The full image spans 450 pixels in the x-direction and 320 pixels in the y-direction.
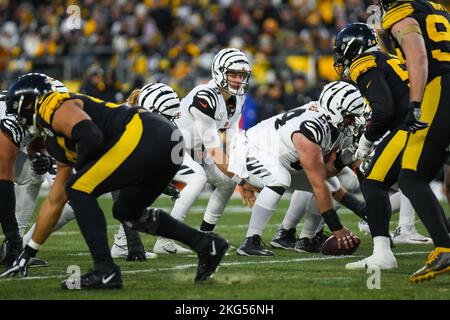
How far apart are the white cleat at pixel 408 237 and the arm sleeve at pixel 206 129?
6.37 ft

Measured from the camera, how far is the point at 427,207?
595 centimetres

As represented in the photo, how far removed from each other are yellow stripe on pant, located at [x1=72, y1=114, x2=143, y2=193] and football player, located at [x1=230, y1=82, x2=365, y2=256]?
222 centimetres

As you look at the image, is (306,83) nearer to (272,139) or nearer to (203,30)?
(203,30)

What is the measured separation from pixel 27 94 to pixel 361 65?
248 cm

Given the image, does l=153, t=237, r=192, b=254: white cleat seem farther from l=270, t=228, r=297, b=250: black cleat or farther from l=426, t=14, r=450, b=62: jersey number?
l=426, t=14, r=450, b=62: jersey number

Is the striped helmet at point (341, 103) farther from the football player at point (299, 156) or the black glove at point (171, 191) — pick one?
the black glove at point (171, 191)

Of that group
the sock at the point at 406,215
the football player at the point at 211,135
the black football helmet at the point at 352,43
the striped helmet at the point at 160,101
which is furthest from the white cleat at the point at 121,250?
the sock at the point at 406,215

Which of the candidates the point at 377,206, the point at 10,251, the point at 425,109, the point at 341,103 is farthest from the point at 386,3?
the point at 10,251

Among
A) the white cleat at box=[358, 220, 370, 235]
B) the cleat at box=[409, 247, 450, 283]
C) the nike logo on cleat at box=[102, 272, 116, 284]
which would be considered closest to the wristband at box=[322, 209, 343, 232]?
the cleat at box=[409, 247, 450, 283]

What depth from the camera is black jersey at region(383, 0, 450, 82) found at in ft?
20.1

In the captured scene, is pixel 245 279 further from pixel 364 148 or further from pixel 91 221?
pixel 364 148

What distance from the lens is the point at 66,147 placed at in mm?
5895

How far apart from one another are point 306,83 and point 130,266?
10436mm
